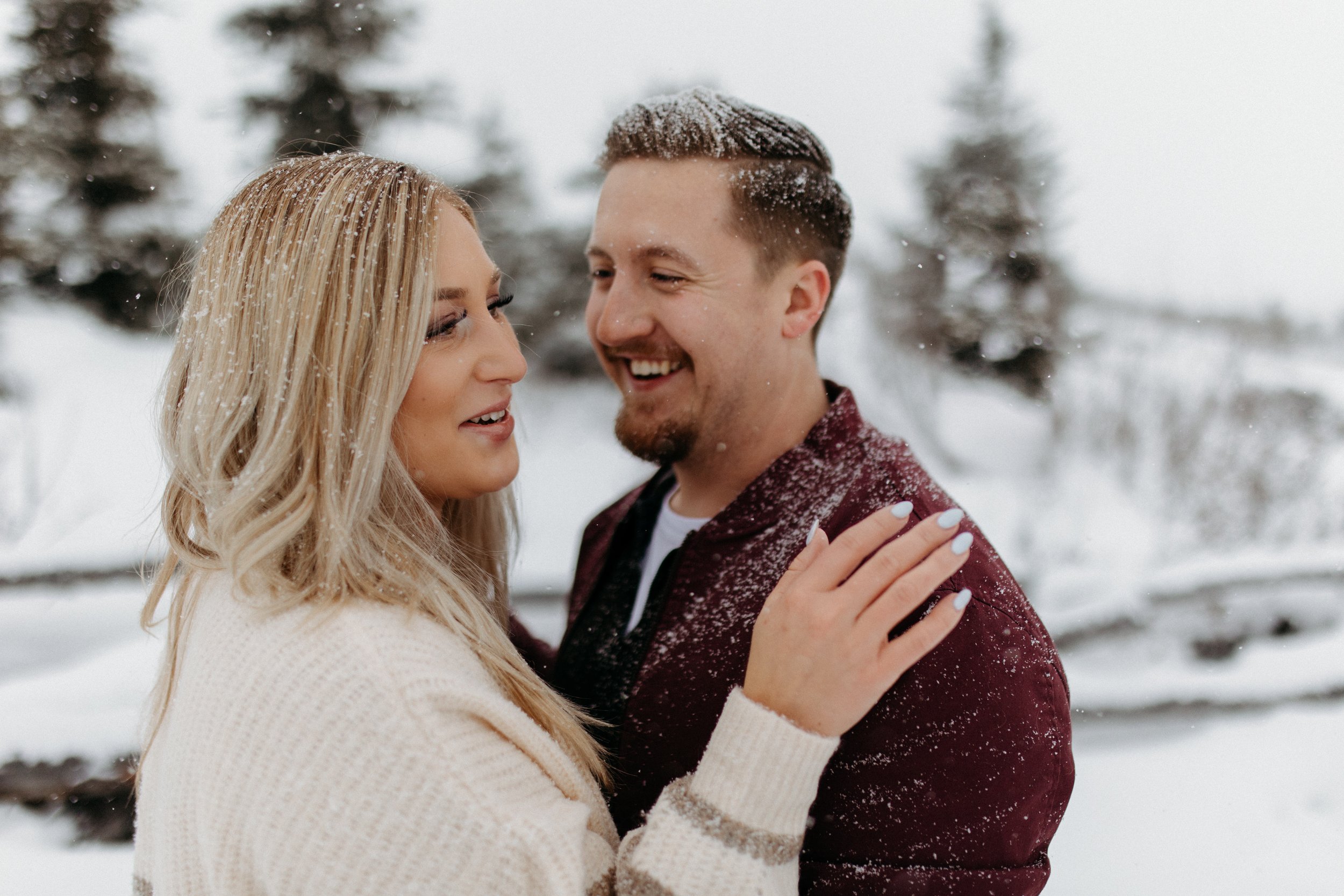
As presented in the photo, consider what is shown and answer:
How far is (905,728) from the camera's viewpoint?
1268mm

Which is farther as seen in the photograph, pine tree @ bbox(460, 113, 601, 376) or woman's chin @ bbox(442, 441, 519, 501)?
pine tree @ bbox(460, 113, 601, 376)

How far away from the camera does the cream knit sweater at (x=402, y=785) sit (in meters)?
0.96

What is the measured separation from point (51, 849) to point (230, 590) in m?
2.66

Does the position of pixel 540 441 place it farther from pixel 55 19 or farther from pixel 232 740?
pixel 232 740

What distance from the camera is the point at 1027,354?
5.59 meters

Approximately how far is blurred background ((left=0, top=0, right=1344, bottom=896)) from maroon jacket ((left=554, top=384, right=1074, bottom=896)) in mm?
1806

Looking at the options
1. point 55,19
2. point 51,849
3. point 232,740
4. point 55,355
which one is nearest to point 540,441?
point 55,355

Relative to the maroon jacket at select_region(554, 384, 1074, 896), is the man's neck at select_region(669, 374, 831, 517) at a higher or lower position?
higher

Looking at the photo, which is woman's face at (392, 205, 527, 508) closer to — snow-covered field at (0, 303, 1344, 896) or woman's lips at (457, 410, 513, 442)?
woman's lips at (457, 410, 513, 442)

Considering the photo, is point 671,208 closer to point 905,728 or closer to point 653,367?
point 653,367

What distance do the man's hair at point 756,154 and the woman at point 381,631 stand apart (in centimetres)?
70

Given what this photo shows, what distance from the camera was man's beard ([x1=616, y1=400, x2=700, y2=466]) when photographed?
186 cm

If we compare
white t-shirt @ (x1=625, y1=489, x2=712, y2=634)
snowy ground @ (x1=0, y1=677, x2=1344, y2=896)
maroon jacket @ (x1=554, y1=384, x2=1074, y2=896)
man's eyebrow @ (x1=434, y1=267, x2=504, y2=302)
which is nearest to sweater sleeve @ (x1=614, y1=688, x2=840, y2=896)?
maroon jacket @ (x1=554, y1=384, x2=1074, y2=896)

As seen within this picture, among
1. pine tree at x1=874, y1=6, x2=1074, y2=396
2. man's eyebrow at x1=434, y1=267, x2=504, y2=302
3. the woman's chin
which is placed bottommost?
the woman's chin
